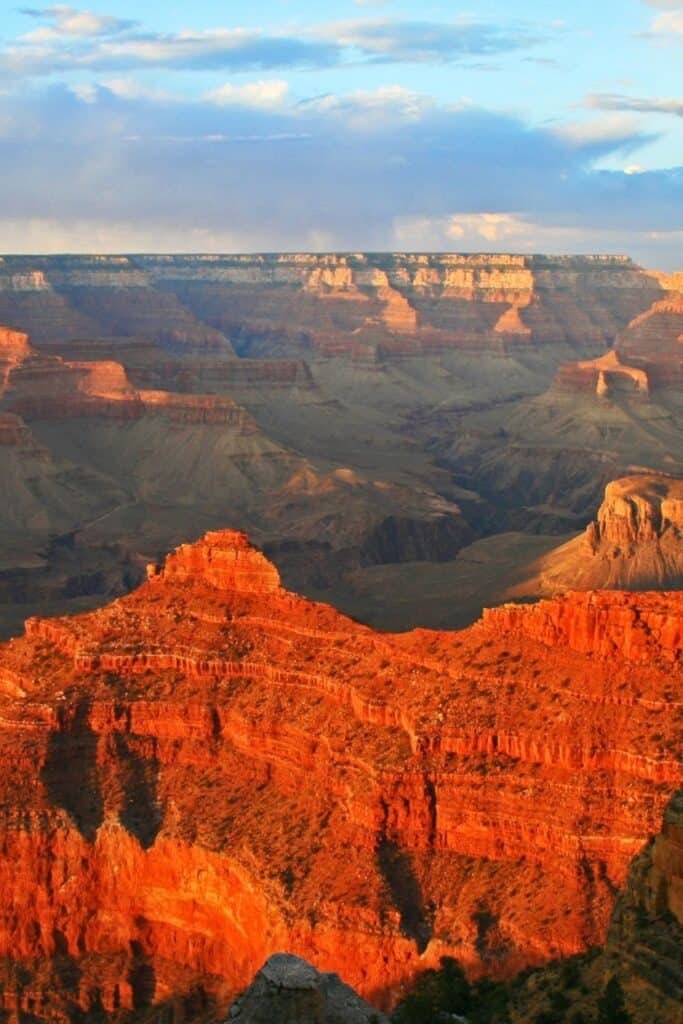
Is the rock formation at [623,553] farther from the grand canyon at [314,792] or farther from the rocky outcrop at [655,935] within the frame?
the rocky outcrop at [655,935]

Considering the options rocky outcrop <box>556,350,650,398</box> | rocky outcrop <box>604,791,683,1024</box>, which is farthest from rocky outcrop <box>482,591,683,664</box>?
rocky outcrop <box>556,350,650,398</box>

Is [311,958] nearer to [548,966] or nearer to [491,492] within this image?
[548,966]

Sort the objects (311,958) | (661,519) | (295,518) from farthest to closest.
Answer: (295,518) → (661,519) → (311,958)

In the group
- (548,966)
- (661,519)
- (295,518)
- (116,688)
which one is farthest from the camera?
(295,518)

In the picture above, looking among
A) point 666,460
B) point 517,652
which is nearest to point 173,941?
point 517,652

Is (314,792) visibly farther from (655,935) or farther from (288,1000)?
(288,1000)

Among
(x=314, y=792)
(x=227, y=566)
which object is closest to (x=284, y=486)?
(x=227, y=566)
